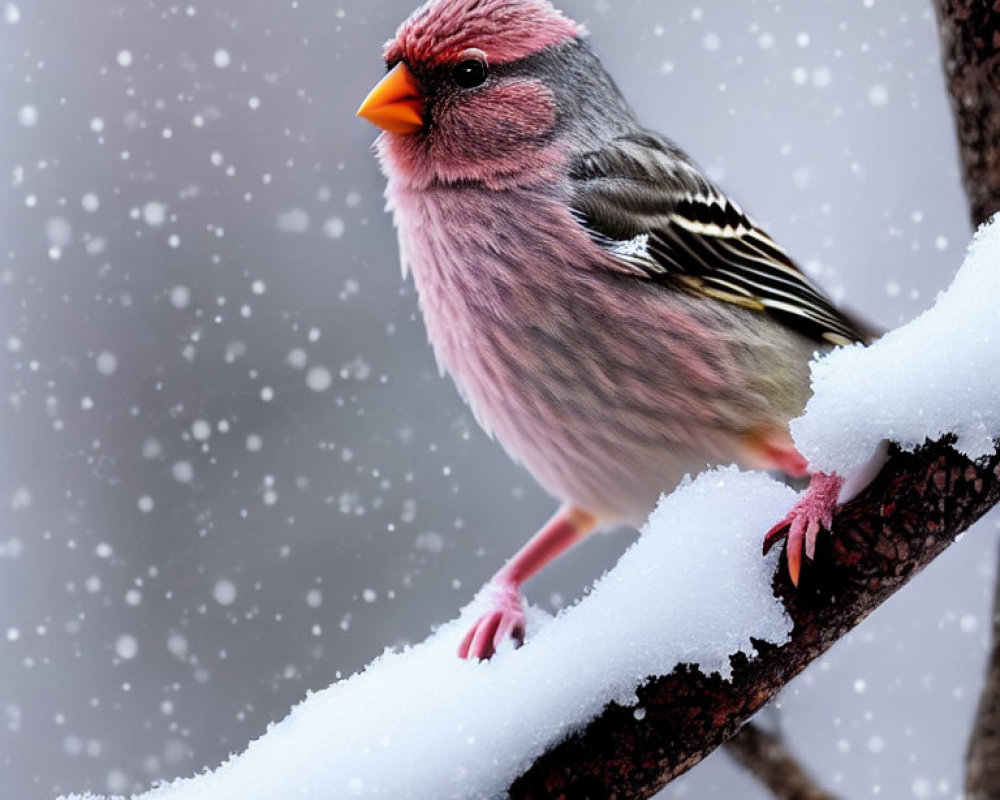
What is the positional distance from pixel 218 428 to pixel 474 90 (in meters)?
1.43

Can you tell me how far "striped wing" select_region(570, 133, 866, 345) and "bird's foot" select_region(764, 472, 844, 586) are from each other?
1.01ft

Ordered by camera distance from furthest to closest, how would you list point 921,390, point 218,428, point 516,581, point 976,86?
point 218,428 → point 516,581 → point 976,86 → point 921,390

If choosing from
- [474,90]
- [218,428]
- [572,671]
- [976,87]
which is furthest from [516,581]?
[218,428]

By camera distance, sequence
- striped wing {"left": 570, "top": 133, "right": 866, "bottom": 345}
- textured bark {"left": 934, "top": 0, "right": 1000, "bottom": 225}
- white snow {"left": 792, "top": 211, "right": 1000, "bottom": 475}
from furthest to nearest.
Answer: striped wing {"left": 570, "top": 133, "right": 866, "bottom": 345}, textured bark {"left": 934, "top": 0, "right": 1000, "bottom": 225}, white snow {"left": 792, "top": 211, "right": 1000, "bottom": 475}

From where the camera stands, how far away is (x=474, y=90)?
1.09 meters

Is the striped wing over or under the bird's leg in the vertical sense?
over

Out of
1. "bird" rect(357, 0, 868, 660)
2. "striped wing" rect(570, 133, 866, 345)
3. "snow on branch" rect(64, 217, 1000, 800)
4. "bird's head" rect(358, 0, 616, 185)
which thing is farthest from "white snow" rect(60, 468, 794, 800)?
"bird's head" rect(358, 0, 616, 185)

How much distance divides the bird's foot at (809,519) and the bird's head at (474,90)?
0.43 metres

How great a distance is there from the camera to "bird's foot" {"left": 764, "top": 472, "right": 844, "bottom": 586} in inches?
32.9

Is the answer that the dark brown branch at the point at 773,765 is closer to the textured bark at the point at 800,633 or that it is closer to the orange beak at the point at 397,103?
the textured bark at the point at 800,633

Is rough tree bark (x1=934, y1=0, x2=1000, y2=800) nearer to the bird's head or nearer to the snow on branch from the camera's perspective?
the snow on branch

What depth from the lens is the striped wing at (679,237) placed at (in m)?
1.10

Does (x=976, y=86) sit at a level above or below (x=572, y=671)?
above

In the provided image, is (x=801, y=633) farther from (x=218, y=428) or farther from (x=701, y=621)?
(x=218, y=428)
